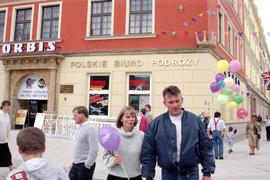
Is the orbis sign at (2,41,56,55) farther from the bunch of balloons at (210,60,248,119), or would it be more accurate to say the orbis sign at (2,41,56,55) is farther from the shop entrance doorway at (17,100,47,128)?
the bunch of balloons at (210,60,248,119)

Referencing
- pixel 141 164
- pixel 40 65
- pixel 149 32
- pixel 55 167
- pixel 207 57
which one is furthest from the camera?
pixel 40 65

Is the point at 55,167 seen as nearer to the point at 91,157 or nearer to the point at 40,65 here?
the point at 91,157

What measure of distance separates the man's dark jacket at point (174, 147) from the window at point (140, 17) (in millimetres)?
14349

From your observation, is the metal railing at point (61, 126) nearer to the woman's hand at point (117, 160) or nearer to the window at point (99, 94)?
the window at point (99, 94)

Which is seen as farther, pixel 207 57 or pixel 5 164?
pixel 207 57

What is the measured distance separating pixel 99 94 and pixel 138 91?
2191 mm

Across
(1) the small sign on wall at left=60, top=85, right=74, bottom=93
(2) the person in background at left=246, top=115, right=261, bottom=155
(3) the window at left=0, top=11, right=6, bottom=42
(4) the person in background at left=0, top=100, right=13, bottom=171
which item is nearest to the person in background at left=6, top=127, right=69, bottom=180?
(4) the person in background at left=0, top=100, right=13, bottom=171

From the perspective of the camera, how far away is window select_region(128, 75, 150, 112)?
56.9 ft

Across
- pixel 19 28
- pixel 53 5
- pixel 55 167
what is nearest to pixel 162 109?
pixel 53 5

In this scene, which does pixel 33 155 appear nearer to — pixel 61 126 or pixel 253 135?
pixel 253 135

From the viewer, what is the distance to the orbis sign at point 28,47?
63.0ft

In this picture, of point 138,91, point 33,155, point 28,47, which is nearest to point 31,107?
point 28,47

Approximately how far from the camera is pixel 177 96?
385 centimetres

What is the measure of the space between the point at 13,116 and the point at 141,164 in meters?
17.7
